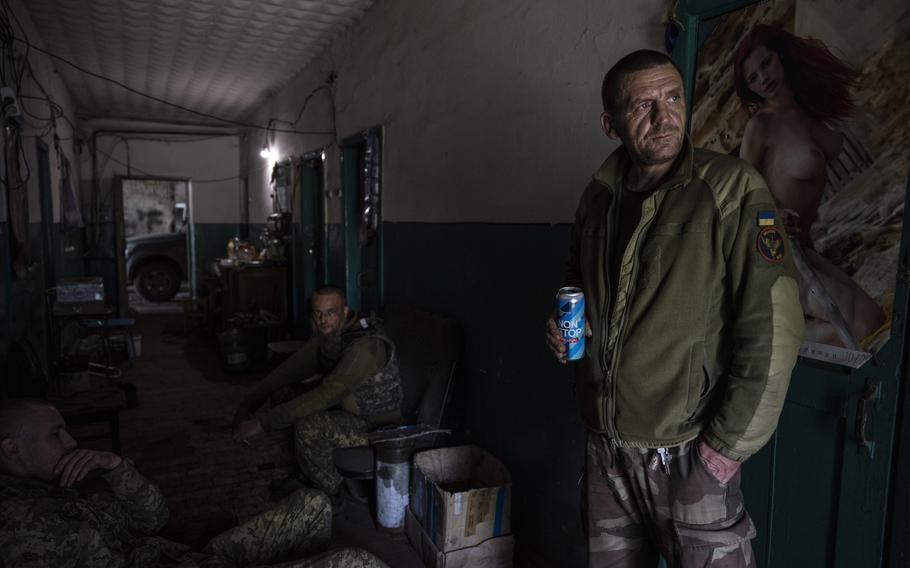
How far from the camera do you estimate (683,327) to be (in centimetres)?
132

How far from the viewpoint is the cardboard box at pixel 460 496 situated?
2.46 metres

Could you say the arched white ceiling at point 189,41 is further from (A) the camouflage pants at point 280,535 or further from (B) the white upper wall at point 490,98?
(A) the camouflage pants at point 280,535

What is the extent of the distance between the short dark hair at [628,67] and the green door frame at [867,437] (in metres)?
0.50

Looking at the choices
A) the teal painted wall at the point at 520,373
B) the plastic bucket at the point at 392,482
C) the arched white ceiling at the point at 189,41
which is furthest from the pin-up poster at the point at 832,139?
the arched white ceiling at the point at 189,41

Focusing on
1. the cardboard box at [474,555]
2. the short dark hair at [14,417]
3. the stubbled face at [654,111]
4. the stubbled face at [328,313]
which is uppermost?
the stubbled face at [654,111]

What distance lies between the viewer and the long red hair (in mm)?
1439

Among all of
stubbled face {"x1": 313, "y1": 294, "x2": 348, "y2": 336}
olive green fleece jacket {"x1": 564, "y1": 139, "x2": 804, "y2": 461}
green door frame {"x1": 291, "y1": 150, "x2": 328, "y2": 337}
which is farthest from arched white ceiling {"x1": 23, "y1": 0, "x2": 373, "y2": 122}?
olive green fleece jacket {"x1": 564, "y1": 139, "x2": 804, "y2": 461}

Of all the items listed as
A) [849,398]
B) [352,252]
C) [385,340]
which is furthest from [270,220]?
[849,398]

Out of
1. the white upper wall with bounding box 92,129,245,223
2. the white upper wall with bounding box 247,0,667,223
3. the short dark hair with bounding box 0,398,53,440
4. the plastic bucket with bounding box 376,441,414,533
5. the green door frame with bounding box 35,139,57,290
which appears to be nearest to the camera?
the short dark hair with bounding box 0,398,53,440

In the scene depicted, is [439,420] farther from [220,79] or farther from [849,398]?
[220,79]

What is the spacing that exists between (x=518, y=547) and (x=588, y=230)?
1808mm

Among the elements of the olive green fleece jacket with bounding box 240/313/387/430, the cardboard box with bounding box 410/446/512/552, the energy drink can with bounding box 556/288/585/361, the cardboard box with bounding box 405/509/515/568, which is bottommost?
the cardboard box with bounding box 405/509/515/568

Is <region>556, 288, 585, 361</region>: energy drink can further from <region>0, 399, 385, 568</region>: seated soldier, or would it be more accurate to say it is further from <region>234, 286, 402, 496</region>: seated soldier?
<region>234, 286, 402, 496</region>: seated soldier

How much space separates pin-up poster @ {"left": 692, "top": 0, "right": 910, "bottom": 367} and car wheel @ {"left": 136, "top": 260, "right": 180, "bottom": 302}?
35.4 feet
